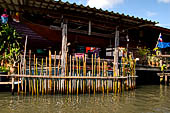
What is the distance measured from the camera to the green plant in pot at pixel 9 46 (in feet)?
33.3

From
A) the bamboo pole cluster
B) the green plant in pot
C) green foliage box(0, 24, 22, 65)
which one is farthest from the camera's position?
green foliage box(0, 24, 22, 65)

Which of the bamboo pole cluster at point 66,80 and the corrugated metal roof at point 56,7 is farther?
the corrugated metal roof at point 56,7

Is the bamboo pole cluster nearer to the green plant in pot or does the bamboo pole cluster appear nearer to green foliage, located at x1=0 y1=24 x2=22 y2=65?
the green plant in pot

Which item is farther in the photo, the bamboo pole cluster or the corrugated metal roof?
the corrugated metal roof

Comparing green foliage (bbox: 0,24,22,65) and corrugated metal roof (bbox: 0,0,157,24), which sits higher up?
corrugated metal roof (bbox: 0,0,157,24)

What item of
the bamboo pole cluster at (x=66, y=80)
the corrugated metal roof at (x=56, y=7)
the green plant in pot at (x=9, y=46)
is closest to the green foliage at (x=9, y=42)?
the green plant in pot at (x=9, y=46)

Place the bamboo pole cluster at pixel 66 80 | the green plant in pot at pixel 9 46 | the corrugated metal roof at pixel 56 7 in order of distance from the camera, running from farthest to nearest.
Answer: the green plant in pot at pixel 9 46 < the corrugated metal roof at pixel 56 7 < the bamboo pole cluster at pixel 66 80

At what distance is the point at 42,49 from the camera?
13.9 m

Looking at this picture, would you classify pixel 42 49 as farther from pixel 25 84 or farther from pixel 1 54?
pixel 25 84

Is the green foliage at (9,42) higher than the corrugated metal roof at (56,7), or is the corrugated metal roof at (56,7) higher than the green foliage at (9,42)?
the corrugated metal roof at (56,7)

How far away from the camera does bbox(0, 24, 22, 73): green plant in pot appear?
10.2m

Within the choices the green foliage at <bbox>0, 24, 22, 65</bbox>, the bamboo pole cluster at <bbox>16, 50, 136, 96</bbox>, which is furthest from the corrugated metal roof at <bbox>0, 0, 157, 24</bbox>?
the bamboo pole cluster at <bbox>16, 50, 136, 96</bbox>

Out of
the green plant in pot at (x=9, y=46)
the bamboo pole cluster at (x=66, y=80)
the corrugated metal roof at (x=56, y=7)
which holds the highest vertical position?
the corrugated metal roof at (x=56, y=7)

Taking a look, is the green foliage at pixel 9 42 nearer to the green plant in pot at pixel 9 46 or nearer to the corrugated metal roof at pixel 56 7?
the green plant in pot at pixel 9 46
